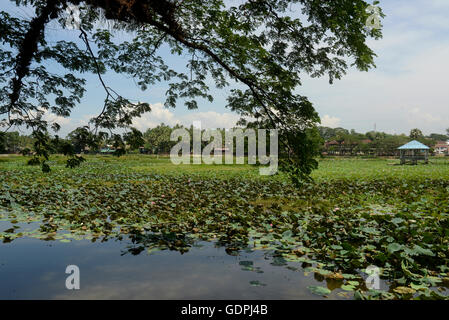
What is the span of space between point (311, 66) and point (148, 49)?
4.78 meters

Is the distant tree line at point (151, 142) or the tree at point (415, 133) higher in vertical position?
the tree at point (415, 133)

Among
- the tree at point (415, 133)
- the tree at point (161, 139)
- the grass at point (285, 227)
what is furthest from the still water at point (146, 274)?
the tree at point (415, 133)

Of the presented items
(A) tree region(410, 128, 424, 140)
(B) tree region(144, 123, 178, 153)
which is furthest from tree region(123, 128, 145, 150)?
(A) tree region(410, 128, 424, 140)

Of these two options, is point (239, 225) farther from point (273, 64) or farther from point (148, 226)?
point (273, 64)

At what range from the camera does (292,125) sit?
6594 mm

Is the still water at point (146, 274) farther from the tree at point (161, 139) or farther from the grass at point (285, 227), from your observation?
the tree at point (161, 139)

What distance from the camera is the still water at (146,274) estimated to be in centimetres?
358

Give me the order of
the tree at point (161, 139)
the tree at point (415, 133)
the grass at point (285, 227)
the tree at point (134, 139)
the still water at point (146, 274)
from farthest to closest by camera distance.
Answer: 1. the tree at point (415, 133)
2. the tree at point (161, 139)
3. the tree at point (134, 139)
4. the grass at point (285, 227)
5. the still water at point (146, 274)

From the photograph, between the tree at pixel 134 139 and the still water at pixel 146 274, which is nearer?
the still water at pixel 146 274

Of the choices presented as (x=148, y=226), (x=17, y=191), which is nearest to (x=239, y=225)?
(x=148, y=226)

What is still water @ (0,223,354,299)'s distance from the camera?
3.58 metres

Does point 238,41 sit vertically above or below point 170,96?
above

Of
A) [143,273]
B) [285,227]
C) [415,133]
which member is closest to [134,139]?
[143,273]
